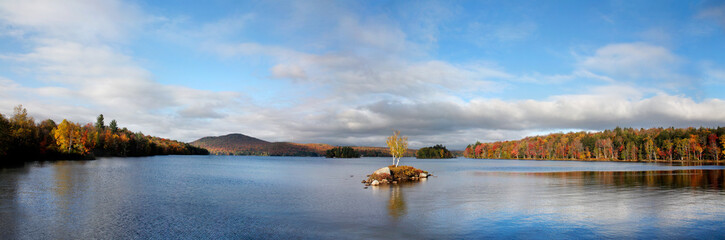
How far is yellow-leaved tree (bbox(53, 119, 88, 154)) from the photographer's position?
114 m

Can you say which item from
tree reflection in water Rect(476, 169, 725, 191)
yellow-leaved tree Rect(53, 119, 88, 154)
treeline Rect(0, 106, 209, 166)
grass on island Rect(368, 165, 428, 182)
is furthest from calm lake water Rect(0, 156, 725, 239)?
yellow-leaved tree Rect(53, 119, 88, 154)

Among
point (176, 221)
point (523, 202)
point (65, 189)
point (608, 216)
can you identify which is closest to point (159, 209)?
point (176, 221)

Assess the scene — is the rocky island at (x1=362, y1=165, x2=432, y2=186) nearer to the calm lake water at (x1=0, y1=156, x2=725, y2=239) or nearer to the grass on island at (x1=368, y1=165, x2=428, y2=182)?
the grass on island at (x1=368, y1=165, x2=428, y2=182)

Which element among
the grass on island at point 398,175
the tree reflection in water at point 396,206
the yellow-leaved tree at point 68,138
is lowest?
the tree reflection in water at point 396,206

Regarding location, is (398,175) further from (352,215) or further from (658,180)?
(658,180)

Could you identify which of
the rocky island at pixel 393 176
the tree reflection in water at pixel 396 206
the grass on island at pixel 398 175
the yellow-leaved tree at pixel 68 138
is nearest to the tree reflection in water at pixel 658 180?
the rocky island at pixel 393 176

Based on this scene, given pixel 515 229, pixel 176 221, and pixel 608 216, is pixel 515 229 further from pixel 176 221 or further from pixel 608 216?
pixel 176 221

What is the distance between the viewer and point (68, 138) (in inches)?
4643

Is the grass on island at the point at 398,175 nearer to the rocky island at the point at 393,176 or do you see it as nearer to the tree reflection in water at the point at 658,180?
the rocky island at the point at 393,176

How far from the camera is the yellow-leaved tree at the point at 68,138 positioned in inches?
4500

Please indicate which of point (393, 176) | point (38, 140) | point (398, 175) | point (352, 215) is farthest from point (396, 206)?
point (38, 140)

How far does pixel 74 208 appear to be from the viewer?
2614cm

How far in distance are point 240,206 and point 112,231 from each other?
1035 centimetres

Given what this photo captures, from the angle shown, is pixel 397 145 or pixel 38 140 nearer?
pixel 397 145
